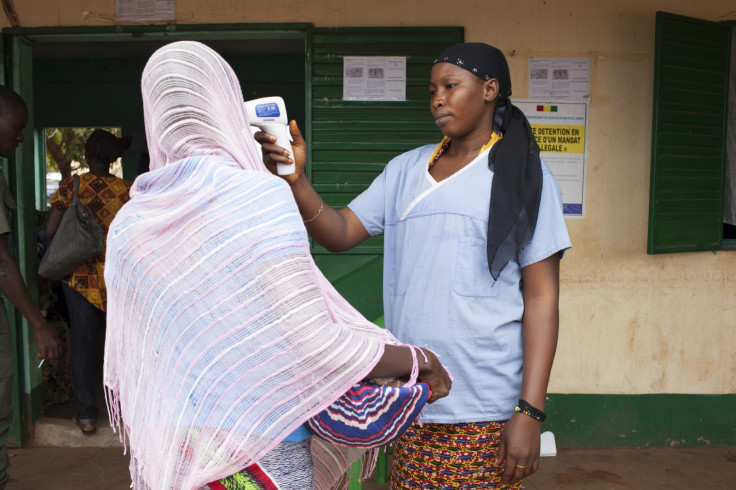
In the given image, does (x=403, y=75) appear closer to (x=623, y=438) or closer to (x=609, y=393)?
(x=609, y=393)

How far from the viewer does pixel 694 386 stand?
13.8 feet

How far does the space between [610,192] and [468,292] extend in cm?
254

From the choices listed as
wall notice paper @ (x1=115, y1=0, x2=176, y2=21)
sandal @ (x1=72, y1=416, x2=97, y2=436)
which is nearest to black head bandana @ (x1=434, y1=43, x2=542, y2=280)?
wall notice paper @ (x1=115, y1=0, x2=176, y2=21)

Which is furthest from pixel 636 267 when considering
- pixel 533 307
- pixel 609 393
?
pixel 533 307

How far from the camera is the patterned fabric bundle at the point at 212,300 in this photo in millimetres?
1348

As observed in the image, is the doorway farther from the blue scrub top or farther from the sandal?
the blue scrub top

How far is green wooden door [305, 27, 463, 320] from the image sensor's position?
3906mm

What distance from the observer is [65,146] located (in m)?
11.0

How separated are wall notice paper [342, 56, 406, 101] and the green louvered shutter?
1.39m

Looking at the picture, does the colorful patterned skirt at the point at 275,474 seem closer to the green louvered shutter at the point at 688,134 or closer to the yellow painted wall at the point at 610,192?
the yellow painted wall at the point at 610,192

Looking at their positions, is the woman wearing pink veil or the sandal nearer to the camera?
the woman wearing pink veil

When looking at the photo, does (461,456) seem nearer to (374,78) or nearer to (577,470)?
(577,470)

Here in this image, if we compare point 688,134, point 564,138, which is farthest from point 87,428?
point 688,134

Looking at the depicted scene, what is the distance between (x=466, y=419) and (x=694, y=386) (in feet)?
9.46
